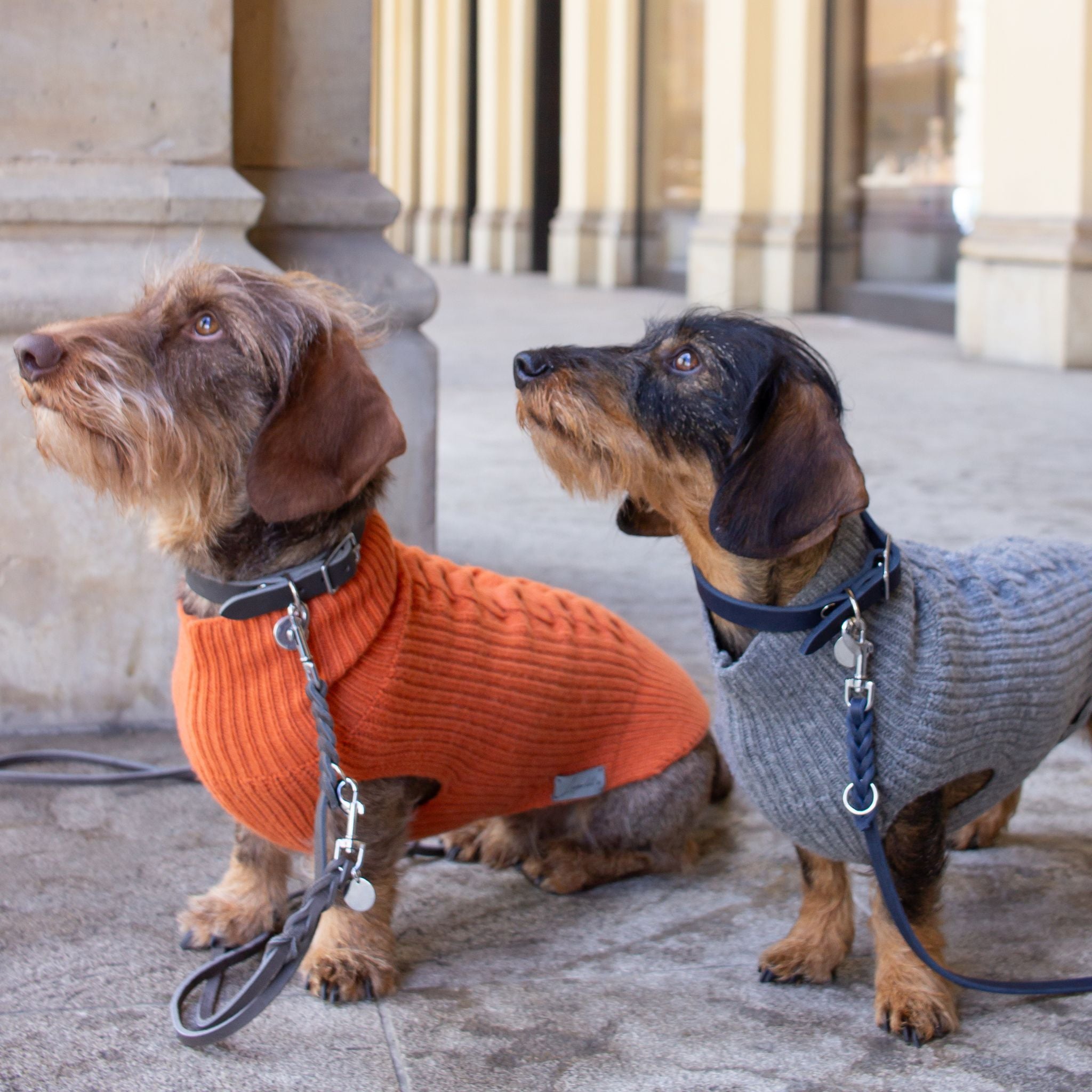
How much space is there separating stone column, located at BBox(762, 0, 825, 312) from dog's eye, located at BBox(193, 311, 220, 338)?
12.7 meters

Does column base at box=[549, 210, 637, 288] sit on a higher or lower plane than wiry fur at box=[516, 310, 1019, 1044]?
higher

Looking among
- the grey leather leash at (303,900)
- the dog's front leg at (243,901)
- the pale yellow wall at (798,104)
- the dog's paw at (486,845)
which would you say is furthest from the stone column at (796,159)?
the grey leather leash at (303,900)

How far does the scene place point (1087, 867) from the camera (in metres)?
3.18

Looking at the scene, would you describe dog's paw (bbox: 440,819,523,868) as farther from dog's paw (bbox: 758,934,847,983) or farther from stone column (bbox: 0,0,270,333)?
stone column (bbox: 0,0,270,333)

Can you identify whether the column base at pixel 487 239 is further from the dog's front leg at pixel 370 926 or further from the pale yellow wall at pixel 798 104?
the dog's front leg at pixel 370 926

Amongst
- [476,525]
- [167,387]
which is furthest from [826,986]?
[476,525]

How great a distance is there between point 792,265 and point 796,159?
113 centimetres

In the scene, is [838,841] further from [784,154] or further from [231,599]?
[784,154]

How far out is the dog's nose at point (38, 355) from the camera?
2516mm

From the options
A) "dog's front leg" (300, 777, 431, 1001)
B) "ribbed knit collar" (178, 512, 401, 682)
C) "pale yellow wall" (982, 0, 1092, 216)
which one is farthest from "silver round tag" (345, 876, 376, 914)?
"pale yellow wall" (982, 0, 1092, 216)

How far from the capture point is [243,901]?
287 centimetres

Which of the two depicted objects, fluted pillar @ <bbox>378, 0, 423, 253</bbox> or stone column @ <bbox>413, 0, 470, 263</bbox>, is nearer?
stone column @ <bbox>413, 0, 470, 263</bbox>

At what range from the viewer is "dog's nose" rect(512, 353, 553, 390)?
8.14 feet

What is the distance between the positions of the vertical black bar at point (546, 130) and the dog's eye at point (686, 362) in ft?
75.5
